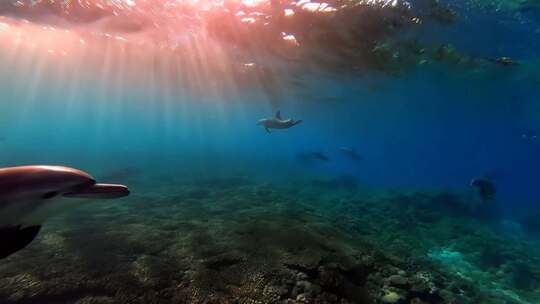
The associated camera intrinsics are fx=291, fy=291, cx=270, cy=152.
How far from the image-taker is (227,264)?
530cm

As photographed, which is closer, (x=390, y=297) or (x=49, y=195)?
(x=49, y=195)

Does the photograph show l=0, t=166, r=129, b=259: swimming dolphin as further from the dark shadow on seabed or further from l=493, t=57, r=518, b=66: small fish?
l=493, t=57, r=518, b=66: small fish

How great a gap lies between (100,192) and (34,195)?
Answer: 1.49ft

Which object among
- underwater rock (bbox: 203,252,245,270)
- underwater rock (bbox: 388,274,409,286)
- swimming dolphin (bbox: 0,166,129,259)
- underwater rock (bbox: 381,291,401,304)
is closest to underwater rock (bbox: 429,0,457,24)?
underwater rock (bbox: 388,274,409,286)

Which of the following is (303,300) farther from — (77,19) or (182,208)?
(77,19)

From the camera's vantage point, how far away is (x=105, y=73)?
40.2 m

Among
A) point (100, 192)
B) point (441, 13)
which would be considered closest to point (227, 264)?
point (100, 192)

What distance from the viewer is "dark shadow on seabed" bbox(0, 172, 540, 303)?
4.38m

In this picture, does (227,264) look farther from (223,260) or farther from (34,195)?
Answer: (34,195)

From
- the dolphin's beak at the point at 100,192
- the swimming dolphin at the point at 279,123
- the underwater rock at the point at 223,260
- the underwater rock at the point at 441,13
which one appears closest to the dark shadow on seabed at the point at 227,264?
the underwater rock at the point at 223,260

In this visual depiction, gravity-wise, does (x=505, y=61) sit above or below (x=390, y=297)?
above

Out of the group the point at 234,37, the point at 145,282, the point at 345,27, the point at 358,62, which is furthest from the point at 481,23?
the point at 145,282

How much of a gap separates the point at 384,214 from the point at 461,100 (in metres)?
24.7

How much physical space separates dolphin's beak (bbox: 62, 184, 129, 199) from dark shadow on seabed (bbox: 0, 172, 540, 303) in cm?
238
